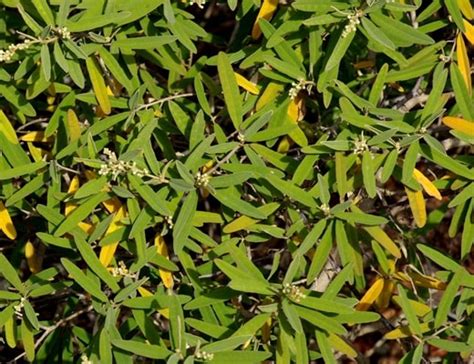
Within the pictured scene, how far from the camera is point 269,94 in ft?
5.98

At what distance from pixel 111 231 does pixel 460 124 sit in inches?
31.9

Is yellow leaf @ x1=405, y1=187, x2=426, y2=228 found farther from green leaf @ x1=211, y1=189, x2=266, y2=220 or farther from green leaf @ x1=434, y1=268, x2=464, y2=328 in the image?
green leaf @ x1=211, y1=189, x2=266, y2=220

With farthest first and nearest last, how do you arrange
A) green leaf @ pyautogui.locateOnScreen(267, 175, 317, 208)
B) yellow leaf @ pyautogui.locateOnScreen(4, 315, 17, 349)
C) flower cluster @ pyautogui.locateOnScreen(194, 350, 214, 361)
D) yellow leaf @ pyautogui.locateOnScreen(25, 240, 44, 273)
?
1. yellow leaf @ pyautogui.locateOnScreen(25, 240, 44, 273)
2. yellow leaf @ pyautogui.locateOnScreen(4, 315, 17, 349)
3. green leaf @ pyautogui.locateOnScreen(267, 175, 317, 208)
4. flower cluster @ pyautogui.locateOnScreen(194, 350, 214, 361)

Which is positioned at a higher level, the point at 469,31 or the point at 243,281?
the point at 469,31

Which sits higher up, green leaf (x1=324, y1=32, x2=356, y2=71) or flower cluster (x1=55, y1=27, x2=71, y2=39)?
flower cluster (x1=55, y1=27, x2=71, y2=39)

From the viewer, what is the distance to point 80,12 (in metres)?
1.75

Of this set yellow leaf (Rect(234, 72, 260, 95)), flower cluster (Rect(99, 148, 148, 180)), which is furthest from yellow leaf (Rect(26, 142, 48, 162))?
yellow leaf (Rect(234, 72, 260, 95))

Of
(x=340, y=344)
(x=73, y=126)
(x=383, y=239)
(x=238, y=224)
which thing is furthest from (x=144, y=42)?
(x=340, y=344)

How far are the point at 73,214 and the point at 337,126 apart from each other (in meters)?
0.64

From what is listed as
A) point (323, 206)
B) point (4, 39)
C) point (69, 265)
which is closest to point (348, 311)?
point (323, 206)

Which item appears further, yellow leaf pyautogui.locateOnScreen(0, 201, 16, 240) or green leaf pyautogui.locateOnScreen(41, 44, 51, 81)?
yellow leaf pyautogui.locateOnScreen(0, 201, 16, 240)

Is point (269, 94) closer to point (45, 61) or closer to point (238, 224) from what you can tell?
point (238, 224)

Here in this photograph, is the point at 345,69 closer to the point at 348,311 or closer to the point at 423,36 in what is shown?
the point at 423,36

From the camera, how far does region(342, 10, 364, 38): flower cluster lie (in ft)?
5.51
